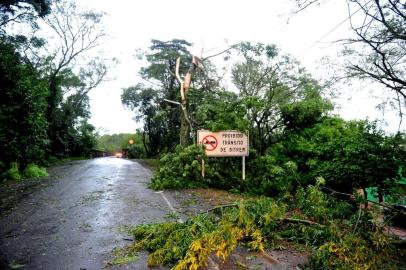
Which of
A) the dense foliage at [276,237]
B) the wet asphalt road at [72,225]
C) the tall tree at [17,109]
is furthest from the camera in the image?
the tall tree at [17,109]

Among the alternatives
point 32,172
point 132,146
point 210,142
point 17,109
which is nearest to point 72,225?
point 210,142

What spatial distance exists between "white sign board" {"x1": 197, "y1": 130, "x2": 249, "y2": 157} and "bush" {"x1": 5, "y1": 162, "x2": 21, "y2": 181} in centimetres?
945

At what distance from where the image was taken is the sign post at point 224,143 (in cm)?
1110

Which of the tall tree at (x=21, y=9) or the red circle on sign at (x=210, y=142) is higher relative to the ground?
the tall tree at (x=21, y=9)

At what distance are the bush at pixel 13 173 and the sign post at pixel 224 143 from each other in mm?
Answer: 9448

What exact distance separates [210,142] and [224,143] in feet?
1.76

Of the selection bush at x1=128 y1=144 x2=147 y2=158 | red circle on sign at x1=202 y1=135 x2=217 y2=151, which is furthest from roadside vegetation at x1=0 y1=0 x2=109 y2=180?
bush at x1=128 y1=144 x2=147 y2=158

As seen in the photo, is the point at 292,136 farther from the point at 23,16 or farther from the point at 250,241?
the point at 23,16

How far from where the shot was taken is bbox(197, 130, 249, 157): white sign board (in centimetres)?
1110

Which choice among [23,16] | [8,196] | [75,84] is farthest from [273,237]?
[75,84]

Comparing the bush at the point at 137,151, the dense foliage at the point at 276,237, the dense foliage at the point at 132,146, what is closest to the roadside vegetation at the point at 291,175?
the dense foliage at the point at 276,237

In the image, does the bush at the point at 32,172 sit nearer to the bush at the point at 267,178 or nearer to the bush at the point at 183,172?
the bush at the point at 183,172

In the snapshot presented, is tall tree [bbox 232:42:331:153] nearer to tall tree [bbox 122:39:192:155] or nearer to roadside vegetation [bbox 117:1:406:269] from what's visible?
roadside vegetation [bbox 117:1:406:269]

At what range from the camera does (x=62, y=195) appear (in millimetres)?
9305
